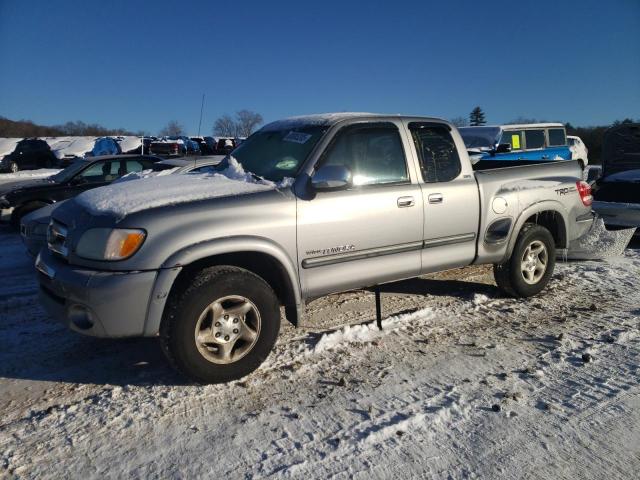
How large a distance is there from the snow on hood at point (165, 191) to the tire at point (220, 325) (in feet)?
1.82

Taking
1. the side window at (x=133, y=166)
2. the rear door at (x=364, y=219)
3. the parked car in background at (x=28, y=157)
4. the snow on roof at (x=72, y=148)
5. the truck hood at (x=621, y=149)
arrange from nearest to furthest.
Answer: the rear door at (x=364, y=219), the side window at (x=133, y=166), the truck hood at (x=621, y=149), the parked car in background at (x=28, y=157), the snow on roof at (x=72, y=148)

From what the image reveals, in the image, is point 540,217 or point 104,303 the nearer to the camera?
point 104,303

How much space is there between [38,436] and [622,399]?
140 inches

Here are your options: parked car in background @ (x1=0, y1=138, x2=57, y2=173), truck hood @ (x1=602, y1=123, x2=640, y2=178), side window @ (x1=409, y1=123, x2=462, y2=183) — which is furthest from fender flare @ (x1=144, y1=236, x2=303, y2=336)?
parked car in background @ (x1=0, y1=138, x2=57, y2=173)

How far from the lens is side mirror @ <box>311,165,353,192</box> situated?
361cm

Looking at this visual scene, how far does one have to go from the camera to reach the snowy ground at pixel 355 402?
8.50 ft

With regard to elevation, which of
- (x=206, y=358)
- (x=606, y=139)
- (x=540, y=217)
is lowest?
(x=206, y=358)

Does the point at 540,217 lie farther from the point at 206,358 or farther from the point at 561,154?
the point at 561,154

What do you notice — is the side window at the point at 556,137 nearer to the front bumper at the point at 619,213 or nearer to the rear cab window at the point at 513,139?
the rear cab window at the point at 513,139

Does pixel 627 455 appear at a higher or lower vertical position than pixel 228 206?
lower

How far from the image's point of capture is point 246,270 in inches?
137

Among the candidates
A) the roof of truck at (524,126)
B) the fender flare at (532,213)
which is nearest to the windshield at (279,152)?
the fender flare at (532,213)

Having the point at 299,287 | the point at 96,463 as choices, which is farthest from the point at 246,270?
the point at 96,463

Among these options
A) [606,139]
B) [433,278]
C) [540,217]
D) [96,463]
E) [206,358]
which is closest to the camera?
[96,463]
